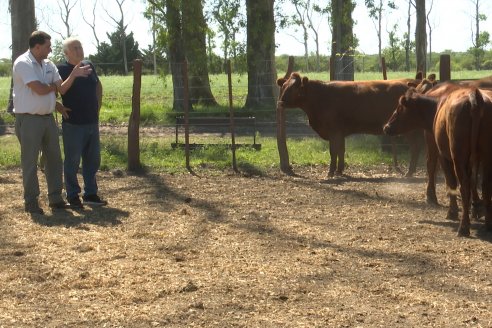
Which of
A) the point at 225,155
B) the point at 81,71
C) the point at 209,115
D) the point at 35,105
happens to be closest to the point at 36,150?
the point at 35,105

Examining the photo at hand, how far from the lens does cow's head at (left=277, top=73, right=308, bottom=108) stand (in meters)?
13.8

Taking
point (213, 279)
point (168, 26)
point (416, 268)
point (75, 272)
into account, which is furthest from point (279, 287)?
point (168, 26)

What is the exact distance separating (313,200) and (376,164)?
3.50 metres

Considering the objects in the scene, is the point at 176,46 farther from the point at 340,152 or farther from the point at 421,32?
the point at 340,152

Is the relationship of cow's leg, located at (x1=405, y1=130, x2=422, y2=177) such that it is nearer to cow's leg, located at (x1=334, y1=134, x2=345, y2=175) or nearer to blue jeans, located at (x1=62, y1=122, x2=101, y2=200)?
cow's leg, located at (x1=334, y1=134, x2=345, y2=175)

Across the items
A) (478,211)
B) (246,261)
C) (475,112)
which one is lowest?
(246,261)

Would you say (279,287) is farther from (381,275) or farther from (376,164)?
(376,164)

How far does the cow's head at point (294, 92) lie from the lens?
13750 millimetres

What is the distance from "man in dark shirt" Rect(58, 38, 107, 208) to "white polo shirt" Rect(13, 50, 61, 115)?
1.13 ft

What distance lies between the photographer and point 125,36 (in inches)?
3098

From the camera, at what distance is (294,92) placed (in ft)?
45.2

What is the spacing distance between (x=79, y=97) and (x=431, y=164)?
419cm

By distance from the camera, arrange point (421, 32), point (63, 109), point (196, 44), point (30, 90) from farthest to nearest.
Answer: point (421, 32) < point (196, 44) < point (63, 109) < point (30, 90)

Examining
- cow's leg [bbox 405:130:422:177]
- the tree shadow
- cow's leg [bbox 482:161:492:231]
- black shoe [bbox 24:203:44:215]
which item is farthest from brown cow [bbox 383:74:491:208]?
black shoe [bbox 24:203:44:215]
